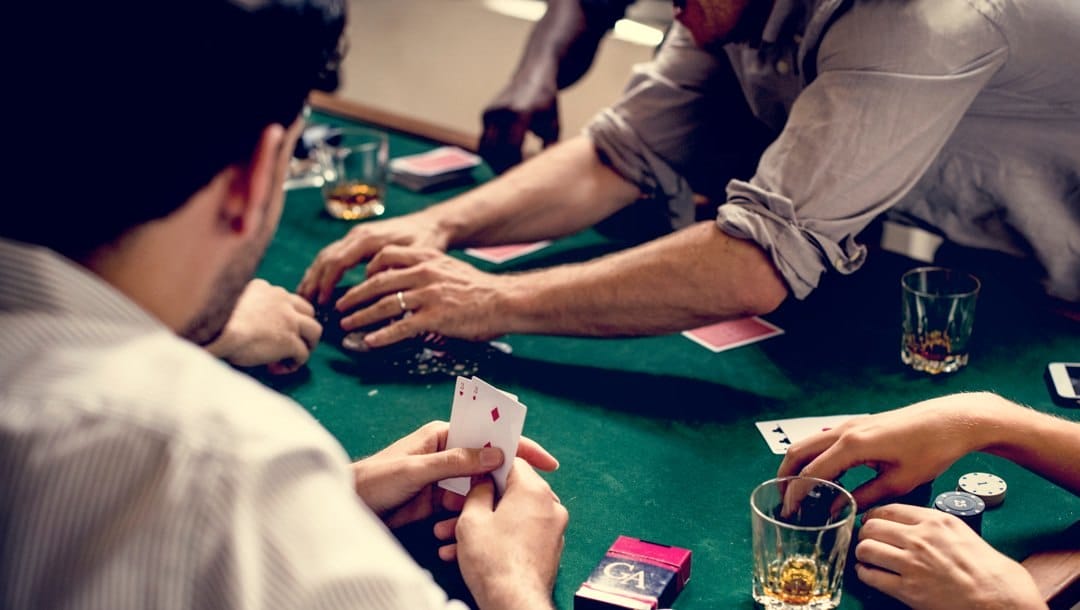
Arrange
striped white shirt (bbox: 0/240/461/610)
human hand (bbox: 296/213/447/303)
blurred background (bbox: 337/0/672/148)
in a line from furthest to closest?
blurred background (bbox: 337/0/672/148) → human hand (bbox: 296/213/447/303) → striped white shirt (bbox: 0/240/461/610)

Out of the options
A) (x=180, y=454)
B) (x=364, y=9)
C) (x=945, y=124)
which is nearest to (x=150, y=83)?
(x=180, y=454)

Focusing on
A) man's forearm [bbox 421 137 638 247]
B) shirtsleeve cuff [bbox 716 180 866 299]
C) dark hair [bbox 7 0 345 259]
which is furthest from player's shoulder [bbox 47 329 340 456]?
man's forearm [bbox 421 137 638 247]

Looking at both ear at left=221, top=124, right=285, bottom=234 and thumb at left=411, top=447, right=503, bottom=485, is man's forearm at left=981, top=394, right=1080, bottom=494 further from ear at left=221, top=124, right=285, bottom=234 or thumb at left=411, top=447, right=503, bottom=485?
ear at left=221, top=124, right=285, bottom=234

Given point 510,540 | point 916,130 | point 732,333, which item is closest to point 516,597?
point 510,540

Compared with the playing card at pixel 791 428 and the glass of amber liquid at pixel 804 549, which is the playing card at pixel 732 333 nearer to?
the playing card at pixel 791 428

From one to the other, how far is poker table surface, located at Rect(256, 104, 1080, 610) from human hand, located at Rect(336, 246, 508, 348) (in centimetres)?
7

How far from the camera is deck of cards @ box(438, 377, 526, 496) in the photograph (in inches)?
53.7

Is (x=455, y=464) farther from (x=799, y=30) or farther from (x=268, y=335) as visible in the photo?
(x=799, y=30)

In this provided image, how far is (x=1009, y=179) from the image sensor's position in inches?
82.9

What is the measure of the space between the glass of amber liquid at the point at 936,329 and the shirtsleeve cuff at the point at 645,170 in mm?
706

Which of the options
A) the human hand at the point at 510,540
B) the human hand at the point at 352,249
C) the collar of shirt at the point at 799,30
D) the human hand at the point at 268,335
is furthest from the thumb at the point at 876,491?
the human hand at the point at 352,249

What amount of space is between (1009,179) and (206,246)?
160 centimetres

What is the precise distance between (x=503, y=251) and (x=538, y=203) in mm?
122

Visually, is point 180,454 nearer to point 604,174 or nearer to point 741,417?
point 741,417
